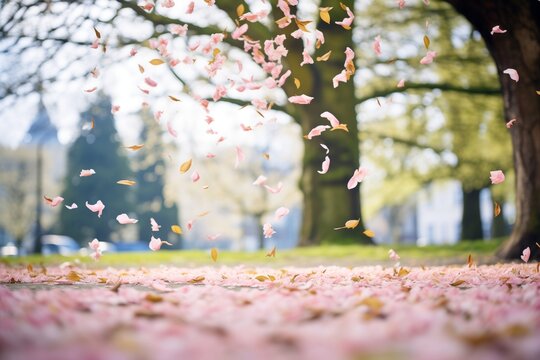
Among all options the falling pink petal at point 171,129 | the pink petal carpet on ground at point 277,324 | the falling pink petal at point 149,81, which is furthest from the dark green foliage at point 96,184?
the pink petal carpet on ground at point 277,324

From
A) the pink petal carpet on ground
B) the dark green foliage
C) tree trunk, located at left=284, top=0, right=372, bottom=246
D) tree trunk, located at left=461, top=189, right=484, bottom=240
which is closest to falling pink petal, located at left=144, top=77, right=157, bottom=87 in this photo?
the pink petal carpet on ground

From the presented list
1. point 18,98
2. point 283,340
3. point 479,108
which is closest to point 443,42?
point 479,108

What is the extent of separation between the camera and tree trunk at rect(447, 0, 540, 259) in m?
7.36

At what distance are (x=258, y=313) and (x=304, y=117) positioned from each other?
10.6 meters

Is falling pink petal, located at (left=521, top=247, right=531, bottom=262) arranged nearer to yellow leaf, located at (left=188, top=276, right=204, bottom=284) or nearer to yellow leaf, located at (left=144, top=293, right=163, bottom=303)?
yellow leaf, located at (left=188, top=276, right=204, bottom=284)

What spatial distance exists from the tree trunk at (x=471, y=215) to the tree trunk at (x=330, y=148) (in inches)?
351

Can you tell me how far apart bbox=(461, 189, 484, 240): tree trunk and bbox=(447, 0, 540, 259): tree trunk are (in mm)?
13214

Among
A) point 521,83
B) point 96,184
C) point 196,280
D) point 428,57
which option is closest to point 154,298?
point 196,280

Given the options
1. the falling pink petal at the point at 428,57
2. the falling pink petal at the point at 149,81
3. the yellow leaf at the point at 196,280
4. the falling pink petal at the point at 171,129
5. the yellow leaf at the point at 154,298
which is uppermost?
the falling pink petal at the point at 428,57

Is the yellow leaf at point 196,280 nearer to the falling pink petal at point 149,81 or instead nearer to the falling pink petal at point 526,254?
the falling pink petal at point 149,81

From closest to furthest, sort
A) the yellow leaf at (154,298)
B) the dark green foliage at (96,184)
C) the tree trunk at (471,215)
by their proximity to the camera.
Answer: the yellow leaf at (154,298), the tree trunk at (471,215), the dark green foliage at (96,184)

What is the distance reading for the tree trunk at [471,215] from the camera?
2070 centimetres

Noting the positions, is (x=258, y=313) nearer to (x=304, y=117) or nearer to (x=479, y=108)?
(x=304, y=117)

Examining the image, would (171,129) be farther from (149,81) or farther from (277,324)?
(277,324)
